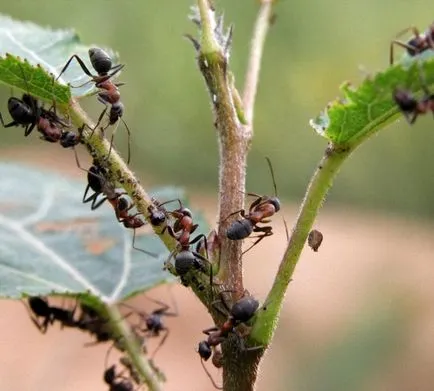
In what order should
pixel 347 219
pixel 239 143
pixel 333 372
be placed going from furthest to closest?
pixel 347 219 < pixel 333 372 < pixel 239 143

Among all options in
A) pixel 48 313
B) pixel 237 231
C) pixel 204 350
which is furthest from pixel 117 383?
pixel 237 231

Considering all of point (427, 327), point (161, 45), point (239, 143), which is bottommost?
point (427, 327)

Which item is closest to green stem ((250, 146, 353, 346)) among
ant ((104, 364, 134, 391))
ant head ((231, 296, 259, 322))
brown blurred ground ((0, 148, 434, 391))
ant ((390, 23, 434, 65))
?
ant head ((231, 296, 259, 322))

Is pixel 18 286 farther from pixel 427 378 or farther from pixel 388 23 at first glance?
pixel 388 23

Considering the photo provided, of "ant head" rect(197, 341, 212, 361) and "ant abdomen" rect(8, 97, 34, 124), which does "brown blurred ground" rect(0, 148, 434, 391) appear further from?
"ant abdomen" rect(8, 97, 34, 124)

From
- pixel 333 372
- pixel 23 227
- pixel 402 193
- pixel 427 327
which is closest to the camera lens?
pixel 23 227

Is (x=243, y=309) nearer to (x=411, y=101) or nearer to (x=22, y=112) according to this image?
(x=411, y=101)

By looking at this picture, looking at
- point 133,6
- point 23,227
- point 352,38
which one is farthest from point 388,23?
point 23,227
